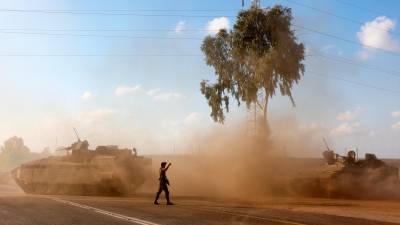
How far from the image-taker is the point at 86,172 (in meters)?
31.0

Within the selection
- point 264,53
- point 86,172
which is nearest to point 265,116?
point 264,53

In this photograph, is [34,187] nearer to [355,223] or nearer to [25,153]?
[355,223]

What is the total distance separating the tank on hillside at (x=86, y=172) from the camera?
30172mm

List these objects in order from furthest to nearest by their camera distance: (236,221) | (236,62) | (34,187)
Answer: (236,62) → (34,187) → (236,221)

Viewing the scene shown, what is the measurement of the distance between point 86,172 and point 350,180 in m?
16.4

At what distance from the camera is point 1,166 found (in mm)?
124938

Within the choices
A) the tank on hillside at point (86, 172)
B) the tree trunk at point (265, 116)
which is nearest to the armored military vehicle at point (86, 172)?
the tank on hillside at point (86, 172)

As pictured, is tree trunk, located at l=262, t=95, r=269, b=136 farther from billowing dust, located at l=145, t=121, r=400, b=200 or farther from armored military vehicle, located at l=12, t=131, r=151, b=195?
armored military vehicle, located at l=12, t=131, r=151, b=195

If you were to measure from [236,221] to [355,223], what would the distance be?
301 centimetres

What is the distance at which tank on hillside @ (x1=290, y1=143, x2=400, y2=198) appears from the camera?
2962 centimetres

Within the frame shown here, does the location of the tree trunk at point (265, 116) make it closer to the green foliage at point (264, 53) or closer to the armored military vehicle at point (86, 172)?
the green foliage at point (264, 53)

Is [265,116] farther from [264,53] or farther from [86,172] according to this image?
[86,172]

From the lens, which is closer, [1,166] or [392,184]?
[392,184]

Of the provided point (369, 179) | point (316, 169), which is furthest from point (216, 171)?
point (369, 179)
